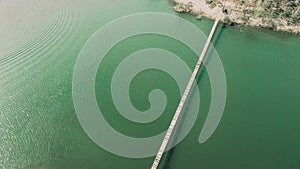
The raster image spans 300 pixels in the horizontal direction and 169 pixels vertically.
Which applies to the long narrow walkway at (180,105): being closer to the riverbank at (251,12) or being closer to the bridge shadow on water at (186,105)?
the bridge shadow on water at (186,105)

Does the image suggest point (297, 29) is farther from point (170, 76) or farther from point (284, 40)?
point (170, 76)

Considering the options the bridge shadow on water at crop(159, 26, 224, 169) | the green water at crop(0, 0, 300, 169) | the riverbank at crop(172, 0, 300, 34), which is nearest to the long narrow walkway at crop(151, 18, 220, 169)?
the bridge shadow on water at crop(159, 26, 224, 169)

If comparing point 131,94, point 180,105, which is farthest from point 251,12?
point 131,94

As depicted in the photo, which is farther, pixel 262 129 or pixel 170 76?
pixel 170 76

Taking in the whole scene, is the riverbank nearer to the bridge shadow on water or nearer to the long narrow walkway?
the bridge shadow on water

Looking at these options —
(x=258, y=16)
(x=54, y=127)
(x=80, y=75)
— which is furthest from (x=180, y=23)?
(x=54, y=127)

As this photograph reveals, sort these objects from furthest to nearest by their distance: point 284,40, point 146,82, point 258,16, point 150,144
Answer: point 258,16
point 284,40
point 146,82
point 150,144
